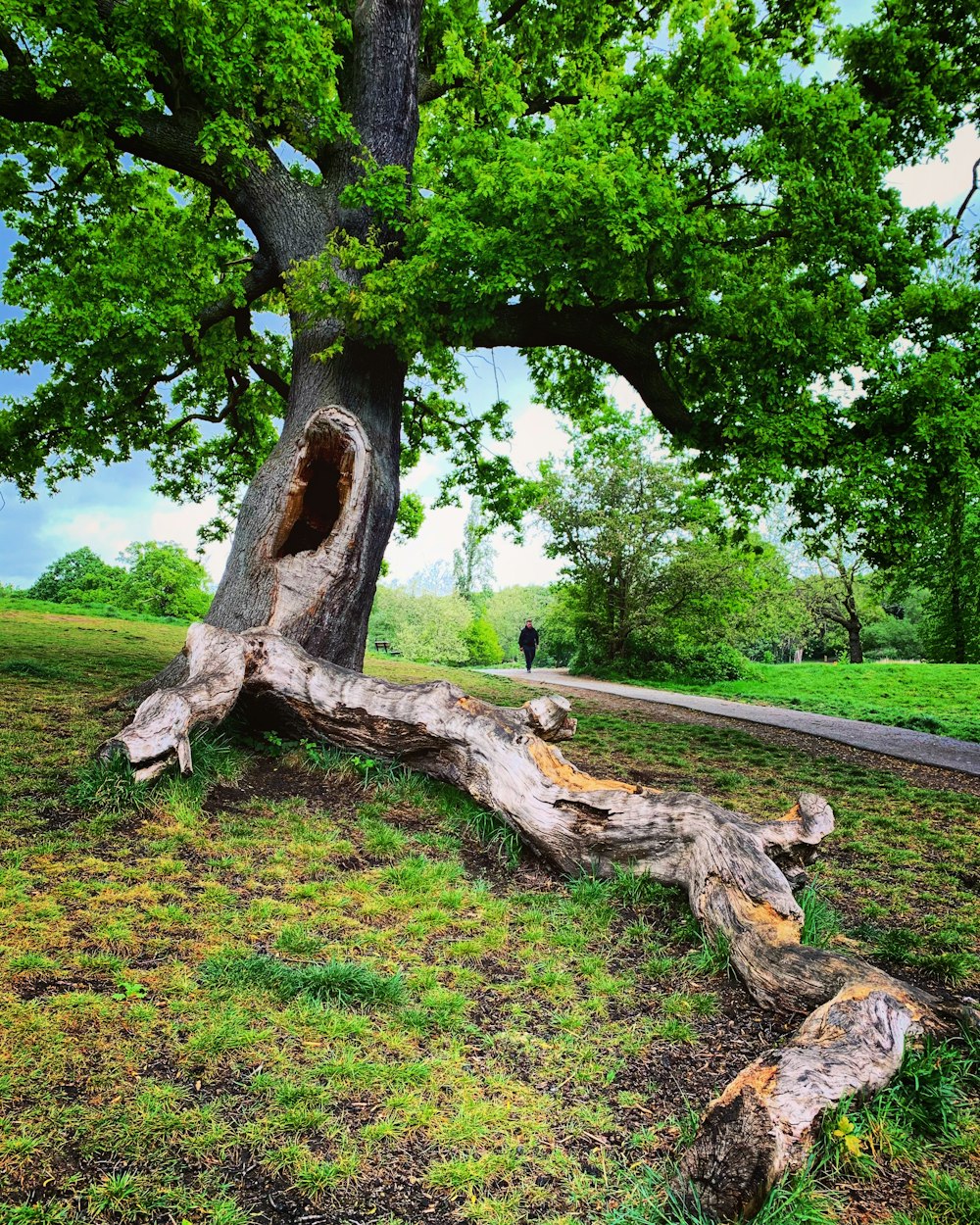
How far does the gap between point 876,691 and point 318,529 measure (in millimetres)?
18178

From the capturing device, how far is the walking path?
969cm

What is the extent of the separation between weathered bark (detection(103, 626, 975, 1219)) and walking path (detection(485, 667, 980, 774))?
663cm

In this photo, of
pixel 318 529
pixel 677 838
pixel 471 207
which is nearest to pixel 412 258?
pixel 471 207

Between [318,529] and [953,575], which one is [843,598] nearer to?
[953,575]

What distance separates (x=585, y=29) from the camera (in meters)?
10.3

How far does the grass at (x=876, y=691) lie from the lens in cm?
1477

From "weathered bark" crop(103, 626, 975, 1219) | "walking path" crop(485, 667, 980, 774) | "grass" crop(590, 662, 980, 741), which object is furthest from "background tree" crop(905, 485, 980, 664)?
"weathered bark" crop(103, 626, 975, 1219)

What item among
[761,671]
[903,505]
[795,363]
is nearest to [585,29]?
[795,363]

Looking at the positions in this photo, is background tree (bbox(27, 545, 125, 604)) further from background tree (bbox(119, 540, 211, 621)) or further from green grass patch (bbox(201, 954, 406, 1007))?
green grass patch (bbox(201, 954, 406, 1007))

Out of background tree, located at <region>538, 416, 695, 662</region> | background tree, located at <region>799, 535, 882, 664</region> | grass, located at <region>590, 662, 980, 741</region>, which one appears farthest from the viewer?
background tree, located at <region>799, 535, 882, 664</region>

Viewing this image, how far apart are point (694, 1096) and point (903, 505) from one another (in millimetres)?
6679

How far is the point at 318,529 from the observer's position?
7.61 metres

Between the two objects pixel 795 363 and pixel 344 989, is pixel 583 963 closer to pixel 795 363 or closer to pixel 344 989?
pixel 344 989

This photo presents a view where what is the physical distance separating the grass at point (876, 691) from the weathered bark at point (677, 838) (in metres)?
10.8
